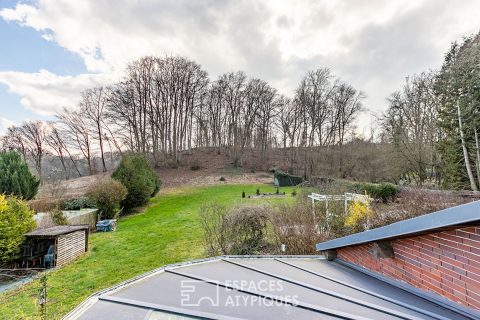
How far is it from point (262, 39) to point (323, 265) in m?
13.7

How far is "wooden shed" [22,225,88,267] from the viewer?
32.6 feet

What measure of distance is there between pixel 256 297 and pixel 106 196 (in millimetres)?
16027

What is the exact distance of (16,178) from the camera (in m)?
16.4

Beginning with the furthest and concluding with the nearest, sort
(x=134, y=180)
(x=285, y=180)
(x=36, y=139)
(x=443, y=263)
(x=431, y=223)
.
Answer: (x=36, y=139)
(x=285, y=180)
(x=134, y=180)
(x=443, y=263)
(x=431, y=223)

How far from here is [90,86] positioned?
32938mm

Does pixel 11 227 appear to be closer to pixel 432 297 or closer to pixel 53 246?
pixel 53 246

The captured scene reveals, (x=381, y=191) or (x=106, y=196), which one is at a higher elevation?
(x=106, y=196)

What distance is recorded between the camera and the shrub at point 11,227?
907 centimetres

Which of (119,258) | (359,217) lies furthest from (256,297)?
(119,258)

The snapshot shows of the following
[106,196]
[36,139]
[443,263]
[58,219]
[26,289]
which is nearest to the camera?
[443,263]

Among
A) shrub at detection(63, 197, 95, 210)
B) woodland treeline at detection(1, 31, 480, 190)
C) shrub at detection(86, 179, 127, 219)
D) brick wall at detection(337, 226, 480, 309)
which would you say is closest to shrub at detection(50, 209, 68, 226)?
shrub at detection(86, 179, 127, 219)

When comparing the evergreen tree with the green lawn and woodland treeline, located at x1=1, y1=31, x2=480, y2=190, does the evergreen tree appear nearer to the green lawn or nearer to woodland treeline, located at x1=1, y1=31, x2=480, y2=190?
woodland treeline, located at x1=1, y1=31, x2=480, y2=190

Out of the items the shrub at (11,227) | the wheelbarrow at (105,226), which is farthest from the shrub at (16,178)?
the shrub at (11,227)

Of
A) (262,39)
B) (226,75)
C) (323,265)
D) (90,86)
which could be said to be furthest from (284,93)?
(323,265)
